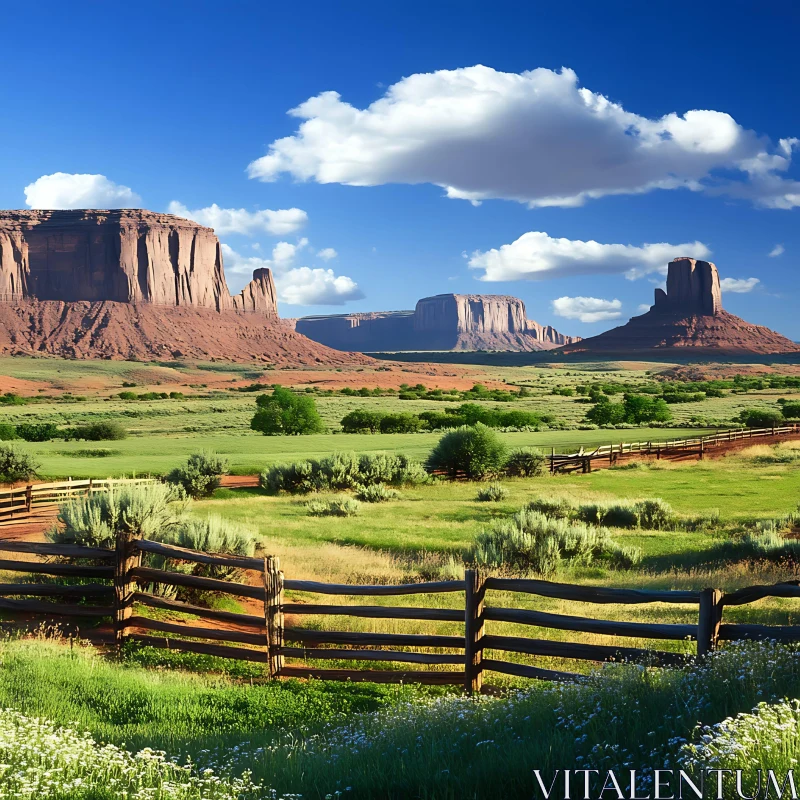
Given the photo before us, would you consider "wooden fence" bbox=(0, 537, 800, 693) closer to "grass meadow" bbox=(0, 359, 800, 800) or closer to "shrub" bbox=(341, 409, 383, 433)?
"grass meadow" bbox=(0, 359, 800, 800)

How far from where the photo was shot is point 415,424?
5512 cm

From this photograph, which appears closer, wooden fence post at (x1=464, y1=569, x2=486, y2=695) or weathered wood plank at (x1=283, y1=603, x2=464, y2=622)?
wooden fence post at (x1=464, y1=569, x2=486, y2=695)

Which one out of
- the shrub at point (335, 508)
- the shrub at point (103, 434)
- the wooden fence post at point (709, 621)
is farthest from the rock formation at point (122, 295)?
the wooden fence post at point (709, 621)

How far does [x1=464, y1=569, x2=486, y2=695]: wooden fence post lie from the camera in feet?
23.5

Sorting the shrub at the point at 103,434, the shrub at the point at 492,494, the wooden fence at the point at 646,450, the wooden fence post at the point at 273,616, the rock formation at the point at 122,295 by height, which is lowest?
the shrub at the point at 492,494

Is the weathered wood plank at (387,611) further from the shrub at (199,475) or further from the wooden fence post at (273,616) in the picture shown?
the shrub at (199,475)

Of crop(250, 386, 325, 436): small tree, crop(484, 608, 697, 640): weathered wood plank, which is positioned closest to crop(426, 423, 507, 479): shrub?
crop(484, 608, 697, 640): weathered wood plank

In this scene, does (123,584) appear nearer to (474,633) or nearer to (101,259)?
(474,633)

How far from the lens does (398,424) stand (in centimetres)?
5444

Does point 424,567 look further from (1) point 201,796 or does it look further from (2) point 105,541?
(1) point 201,796

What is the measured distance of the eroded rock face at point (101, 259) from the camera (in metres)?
178

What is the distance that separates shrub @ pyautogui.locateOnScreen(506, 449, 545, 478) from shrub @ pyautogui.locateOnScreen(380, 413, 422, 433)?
2207 cm

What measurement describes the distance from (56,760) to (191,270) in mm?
198685

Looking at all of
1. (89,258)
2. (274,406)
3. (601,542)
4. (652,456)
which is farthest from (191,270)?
(601,542)
